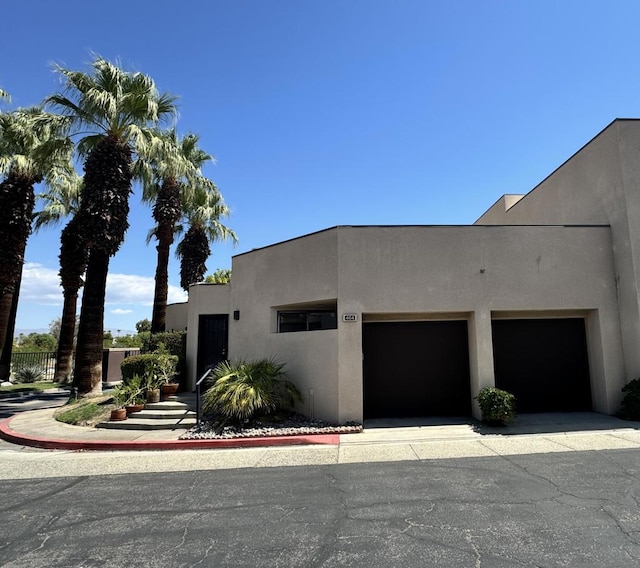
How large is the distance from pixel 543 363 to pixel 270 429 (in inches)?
290

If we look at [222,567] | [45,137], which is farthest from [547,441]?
[45,137]

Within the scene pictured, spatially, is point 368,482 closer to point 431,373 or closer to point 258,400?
point 258,400

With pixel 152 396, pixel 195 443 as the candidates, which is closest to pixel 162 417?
pixel 152 396

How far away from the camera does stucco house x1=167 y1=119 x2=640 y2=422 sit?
1026cm

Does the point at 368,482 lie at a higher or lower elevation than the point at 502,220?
lower

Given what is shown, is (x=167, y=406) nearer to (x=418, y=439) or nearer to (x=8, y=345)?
(x=418, y=439)

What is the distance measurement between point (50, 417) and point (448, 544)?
1216cm

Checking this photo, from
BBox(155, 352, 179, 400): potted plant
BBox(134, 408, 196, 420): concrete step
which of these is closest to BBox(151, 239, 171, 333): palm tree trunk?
BBox(155, 352, 179, 400): potted plant

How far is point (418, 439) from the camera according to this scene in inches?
342

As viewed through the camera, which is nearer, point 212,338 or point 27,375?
point 212,338

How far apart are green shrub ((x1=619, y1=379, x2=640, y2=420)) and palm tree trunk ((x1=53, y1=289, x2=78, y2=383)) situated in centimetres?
2372

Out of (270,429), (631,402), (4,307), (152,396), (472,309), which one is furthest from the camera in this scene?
(4,307)

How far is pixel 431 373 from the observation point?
10.8 m

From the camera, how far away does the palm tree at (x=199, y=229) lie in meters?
22.3
